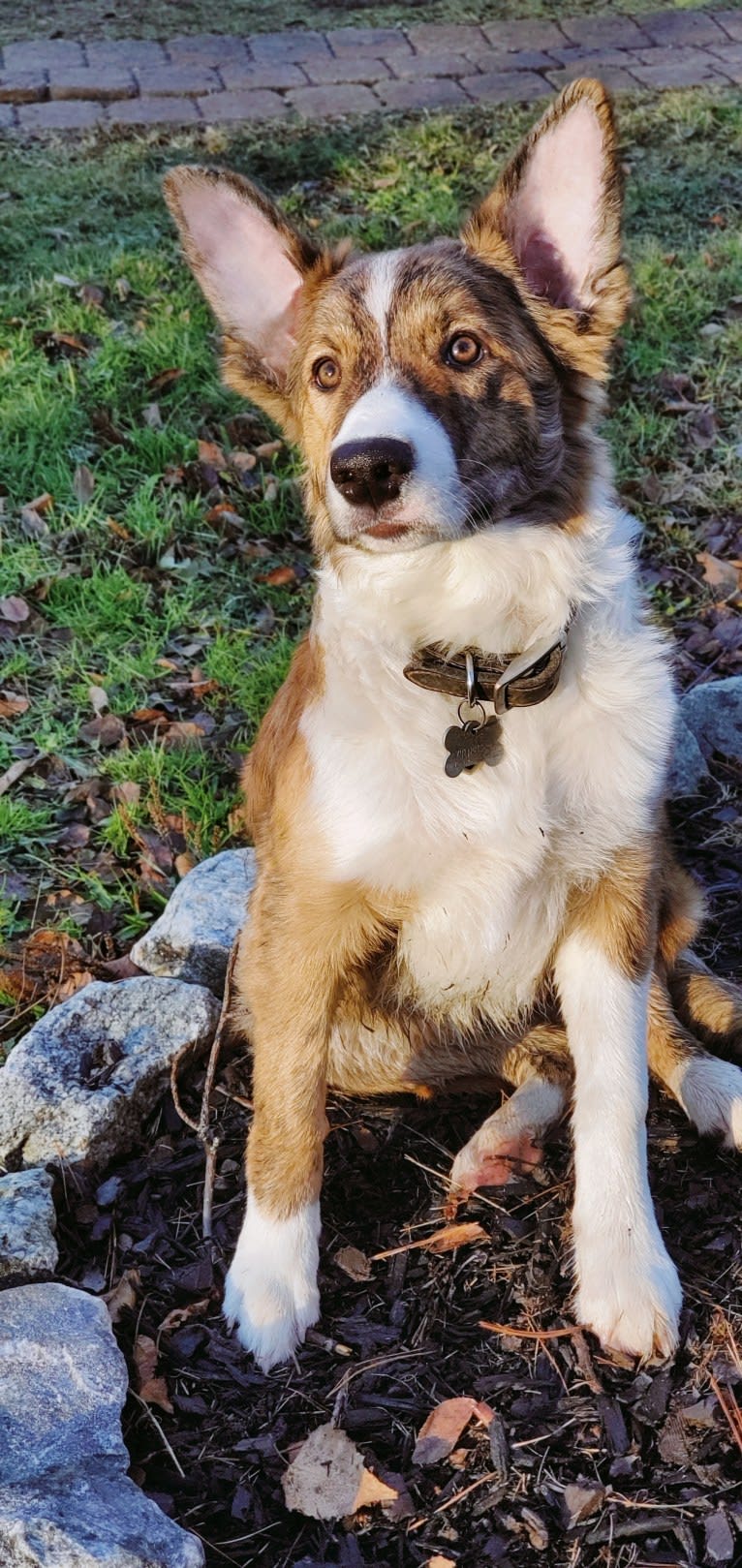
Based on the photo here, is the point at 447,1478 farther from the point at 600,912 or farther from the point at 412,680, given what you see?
the point at 412,680

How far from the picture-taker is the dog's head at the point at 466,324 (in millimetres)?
2725

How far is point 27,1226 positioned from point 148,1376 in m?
A: 0.40

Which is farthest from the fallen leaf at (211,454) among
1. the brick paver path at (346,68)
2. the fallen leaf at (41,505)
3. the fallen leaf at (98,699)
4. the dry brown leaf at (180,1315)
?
the dry brown leaf at (180,1315)

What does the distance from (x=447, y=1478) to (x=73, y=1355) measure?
717 mm

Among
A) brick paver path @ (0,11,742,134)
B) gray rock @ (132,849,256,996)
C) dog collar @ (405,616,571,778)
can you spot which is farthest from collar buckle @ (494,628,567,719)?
brick paver path @ (0,11,742,134)

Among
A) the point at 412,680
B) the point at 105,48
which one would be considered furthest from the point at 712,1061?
the point at 105,48

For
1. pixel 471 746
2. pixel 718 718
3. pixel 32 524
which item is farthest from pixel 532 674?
pixel 32 524

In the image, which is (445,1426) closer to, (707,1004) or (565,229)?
(707,1004)

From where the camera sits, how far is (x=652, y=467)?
6.07 meters

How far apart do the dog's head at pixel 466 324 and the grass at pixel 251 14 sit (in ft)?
25.7

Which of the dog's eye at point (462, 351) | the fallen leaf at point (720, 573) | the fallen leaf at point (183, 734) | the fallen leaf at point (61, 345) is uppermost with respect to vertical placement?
the fallen leaf at point (61, 345)

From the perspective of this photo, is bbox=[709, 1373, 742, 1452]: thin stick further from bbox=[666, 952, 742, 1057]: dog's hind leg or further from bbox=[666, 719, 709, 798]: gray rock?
bbox=[666, 719, 709, 798]: gray rock

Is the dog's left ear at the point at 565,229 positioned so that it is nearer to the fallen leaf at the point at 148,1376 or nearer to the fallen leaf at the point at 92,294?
the fallen leaf at the point at 148,1376

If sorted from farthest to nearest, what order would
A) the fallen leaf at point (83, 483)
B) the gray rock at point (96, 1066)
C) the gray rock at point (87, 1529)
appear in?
the fallen leaf at point (83, 483) < the gray rock at point (96, 1066) < the gray rock at point (87, 1529)
